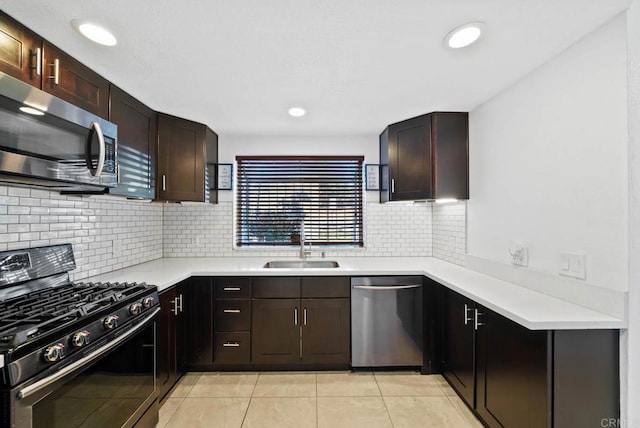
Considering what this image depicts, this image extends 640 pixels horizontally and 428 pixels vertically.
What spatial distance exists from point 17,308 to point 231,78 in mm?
1667

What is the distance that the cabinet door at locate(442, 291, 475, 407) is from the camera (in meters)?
2.18

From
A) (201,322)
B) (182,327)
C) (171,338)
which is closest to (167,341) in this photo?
(171,338)

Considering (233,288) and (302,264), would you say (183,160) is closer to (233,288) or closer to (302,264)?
(233,288)

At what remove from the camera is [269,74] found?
6.77 ft

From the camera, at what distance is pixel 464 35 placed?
1605mm

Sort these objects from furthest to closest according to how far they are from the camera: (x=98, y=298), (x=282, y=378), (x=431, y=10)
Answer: (x=282, y=378)
(x=98, y=298)
(x=431, y=10)

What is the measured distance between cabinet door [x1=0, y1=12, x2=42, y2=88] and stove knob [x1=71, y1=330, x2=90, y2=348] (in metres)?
1.17

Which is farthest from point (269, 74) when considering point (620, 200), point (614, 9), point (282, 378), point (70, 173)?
point (282, 378)

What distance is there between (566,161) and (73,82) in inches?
107

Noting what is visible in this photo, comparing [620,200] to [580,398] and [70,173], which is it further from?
[70,173]

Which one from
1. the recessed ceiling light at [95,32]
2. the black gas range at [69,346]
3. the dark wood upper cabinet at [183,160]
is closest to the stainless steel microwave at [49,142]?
the recessed ceiling light at [95,32]

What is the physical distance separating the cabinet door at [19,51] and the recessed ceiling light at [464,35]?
199cm

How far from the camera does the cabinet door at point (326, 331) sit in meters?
2.80


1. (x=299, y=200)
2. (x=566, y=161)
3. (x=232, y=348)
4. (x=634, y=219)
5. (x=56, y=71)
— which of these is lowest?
(x=232, y=348)
